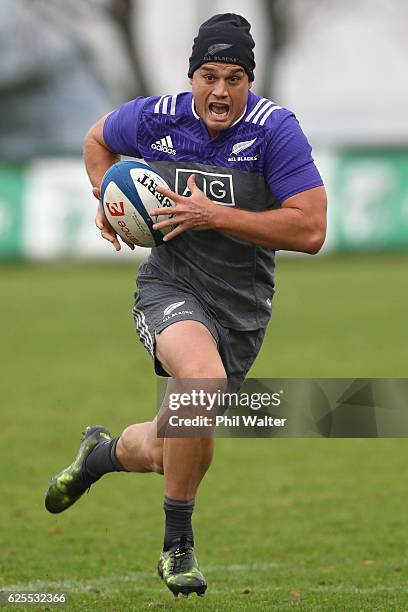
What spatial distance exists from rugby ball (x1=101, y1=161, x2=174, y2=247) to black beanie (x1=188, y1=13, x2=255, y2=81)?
0.51 m

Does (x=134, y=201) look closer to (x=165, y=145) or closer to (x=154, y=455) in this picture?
(x=165, y=145)

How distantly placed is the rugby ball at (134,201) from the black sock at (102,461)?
1.03 meters

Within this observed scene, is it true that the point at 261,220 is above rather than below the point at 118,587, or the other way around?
above

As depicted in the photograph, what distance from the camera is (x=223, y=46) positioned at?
6.11 meters

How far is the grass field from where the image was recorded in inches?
256

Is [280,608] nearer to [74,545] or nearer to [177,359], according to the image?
[177,359]

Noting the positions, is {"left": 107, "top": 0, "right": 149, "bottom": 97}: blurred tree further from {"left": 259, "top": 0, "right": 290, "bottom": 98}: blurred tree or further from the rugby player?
the rugby player

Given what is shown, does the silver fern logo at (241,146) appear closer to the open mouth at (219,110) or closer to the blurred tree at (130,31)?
the open mouth at (219,110)

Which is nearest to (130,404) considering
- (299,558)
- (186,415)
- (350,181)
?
(299,558)

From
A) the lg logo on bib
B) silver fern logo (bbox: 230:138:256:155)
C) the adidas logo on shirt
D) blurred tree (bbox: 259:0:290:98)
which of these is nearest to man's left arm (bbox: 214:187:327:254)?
the lg logo on bib

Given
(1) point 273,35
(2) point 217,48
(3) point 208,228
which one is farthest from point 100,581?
(1) point 273,35

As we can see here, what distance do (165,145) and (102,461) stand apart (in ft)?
4.96

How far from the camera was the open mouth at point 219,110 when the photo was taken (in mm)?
6168

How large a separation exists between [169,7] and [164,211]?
33.0 m
